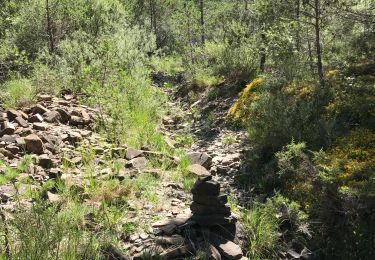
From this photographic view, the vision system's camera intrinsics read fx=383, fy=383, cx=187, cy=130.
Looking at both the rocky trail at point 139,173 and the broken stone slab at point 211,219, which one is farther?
the broken stone slab at point 211,219

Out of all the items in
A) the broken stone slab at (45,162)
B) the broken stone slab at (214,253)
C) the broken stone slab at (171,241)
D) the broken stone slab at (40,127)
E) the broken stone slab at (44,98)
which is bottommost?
the broken stone slab at (214,253)

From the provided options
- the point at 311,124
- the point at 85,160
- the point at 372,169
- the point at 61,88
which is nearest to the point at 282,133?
the point at 311,124

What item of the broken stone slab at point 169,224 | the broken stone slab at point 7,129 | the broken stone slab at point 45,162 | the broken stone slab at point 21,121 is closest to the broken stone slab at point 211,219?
the broken stone slab at point 169,224

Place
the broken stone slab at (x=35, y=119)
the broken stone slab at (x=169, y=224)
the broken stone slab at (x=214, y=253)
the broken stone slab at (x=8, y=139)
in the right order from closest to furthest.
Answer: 1. the broken stone slab at (x=214, y=253)
2. the broken stone slab at (x=169, y=224)
3. the broken stone slab at (x=8, y=139)
4. the broken stone slab at (x=35, y=119)

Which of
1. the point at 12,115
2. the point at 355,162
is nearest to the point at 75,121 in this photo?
the point at 12,115

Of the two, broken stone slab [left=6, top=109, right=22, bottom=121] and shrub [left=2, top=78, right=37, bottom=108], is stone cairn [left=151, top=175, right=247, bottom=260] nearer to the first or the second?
broken stone slab [left=6, top=109, right=22, bottom=121]

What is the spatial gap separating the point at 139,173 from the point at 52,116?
108 inches

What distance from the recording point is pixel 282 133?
660 cm

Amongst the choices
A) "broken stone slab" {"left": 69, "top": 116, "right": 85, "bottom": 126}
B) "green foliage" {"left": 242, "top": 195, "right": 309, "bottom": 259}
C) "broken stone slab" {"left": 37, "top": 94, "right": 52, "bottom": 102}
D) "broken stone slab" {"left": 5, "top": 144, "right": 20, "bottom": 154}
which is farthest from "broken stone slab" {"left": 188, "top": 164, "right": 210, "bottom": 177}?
"broken stone slab" {"left": 37, "top": 94, "right": 52, "bottom": 102}

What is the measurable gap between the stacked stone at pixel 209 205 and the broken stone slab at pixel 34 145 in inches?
113

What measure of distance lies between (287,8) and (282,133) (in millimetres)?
3524

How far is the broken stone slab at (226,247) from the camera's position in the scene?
415cm

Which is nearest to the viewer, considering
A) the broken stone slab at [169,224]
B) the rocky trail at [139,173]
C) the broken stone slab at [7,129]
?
the rocky trail at [139,173]

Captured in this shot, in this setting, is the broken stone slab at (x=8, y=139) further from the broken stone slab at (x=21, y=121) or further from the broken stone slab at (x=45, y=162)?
the broken stone slab at (x=45, y=162)
